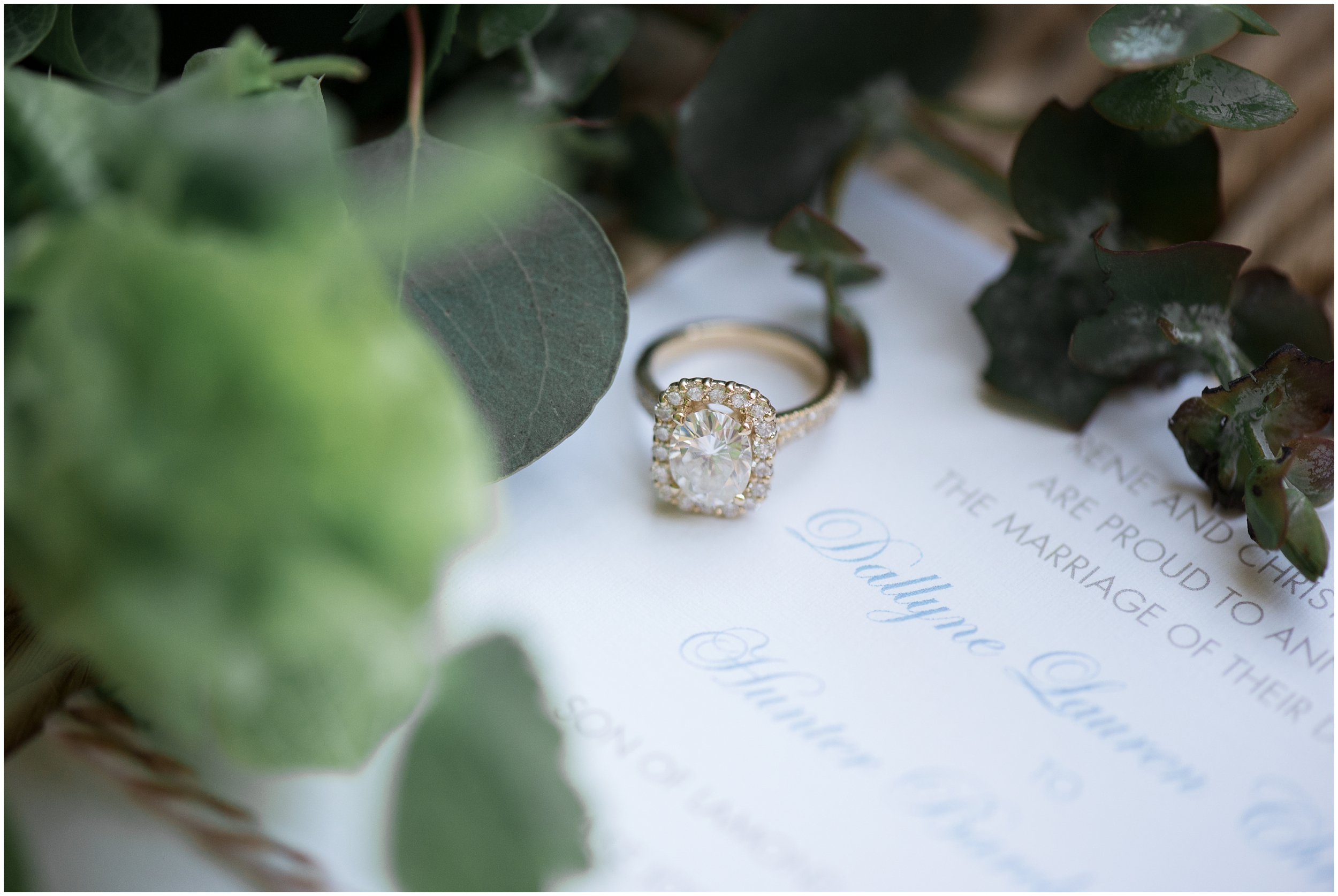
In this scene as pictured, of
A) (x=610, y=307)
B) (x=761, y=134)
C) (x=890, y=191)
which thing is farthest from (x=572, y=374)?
(x=890, y=191)

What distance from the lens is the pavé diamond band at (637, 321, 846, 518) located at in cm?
50

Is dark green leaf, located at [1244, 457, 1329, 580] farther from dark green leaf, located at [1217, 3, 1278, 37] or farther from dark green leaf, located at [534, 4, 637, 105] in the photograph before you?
dark green leaf, located at [534, 4, 637, 105]

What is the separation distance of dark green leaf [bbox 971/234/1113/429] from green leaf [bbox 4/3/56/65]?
1.51 feet

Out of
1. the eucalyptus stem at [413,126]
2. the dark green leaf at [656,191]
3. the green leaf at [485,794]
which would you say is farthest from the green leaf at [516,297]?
the dark green leaf at [656,191]

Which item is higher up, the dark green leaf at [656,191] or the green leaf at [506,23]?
the green leaf at [506,23]

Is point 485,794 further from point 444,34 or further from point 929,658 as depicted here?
point 444,34

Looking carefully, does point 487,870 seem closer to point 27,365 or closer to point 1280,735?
point 27,365

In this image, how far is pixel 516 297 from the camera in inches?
17.5

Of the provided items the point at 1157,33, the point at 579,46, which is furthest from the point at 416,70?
the point at 1157,33

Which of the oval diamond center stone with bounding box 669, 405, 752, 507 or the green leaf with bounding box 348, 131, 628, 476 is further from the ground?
the green leaf with bounding box 348, 131, 628, 476

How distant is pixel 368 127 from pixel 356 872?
1.48 feet

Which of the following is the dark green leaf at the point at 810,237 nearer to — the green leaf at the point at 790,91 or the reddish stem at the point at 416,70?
the green leaf at the point at 790,91

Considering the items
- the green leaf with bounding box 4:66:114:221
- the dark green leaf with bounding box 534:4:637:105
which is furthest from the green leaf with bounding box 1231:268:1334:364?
the green leaf with bounding box 4:66:114:221

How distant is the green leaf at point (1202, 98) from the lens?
0.44 meters
